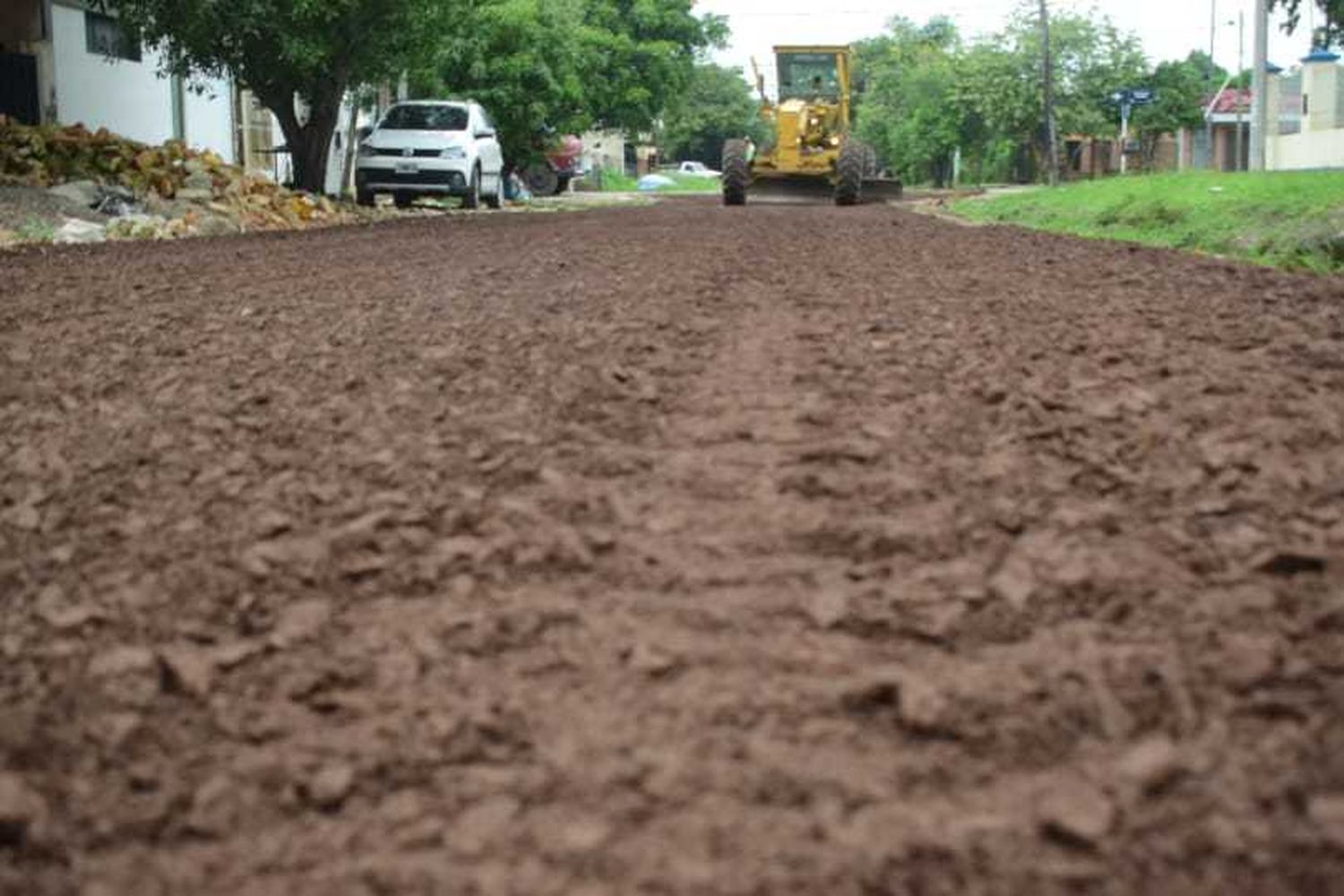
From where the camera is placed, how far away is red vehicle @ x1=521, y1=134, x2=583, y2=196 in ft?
147

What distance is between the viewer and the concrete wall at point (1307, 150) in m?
40.3

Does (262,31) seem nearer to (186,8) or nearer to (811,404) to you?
(186,8)

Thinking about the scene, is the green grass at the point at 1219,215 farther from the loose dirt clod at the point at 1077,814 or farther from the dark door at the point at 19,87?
the dark door at the point at 19,87

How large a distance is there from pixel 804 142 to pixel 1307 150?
796 inches

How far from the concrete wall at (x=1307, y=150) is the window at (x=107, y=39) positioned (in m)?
27.8

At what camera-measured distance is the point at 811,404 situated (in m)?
4.93

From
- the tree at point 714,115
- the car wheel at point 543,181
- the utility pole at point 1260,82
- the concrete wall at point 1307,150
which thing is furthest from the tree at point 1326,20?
the tree at point 714,115

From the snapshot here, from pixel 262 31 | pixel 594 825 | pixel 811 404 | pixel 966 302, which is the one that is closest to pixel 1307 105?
pixel 262 31

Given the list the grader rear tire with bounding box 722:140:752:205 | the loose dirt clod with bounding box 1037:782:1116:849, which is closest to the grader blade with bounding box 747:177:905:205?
the grader rear tire with bounding box 722:140:752:205

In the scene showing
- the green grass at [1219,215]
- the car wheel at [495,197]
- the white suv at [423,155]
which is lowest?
the green grass at [1219,215]

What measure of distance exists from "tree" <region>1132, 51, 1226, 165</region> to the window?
45286mm

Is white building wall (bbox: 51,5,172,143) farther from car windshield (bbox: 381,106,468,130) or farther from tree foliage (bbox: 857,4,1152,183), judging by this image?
tree foliage (bbox: 857,4,1152,183)

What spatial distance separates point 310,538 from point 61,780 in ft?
3.78

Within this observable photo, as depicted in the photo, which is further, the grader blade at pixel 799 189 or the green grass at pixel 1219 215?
the grader blade at pixel 799 189
